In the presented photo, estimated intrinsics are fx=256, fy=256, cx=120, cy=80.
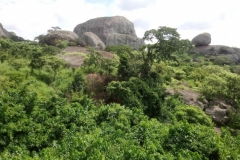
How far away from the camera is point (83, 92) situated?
22.0 meters

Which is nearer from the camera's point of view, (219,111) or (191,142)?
(191,142)

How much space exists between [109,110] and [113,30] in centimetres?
5188

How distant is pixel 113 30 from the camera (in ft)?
218

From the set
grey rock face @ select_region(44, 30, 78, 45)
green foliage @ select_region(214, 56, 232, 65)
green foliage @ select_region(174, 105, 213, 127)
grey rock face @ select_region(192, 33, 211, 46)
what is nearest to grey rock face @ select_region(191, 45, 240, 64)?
grey rock face @ select_region(192, 33, 211, 46)

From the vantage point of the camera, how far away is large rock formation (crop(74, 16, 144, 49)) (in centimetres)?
6512

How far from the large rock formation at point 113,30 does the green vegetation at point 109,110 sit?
33252 mm

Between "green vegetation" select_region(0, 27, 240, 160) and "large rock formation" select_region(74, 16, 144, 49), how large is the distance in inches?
1309

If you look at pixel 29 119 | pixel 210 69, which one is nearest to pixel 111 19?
pixel 210 69

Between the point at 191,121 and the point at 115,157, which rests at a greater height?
the point at 115,157

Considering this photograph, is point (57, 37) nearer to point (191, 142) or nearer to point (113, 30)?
point (113, 30)

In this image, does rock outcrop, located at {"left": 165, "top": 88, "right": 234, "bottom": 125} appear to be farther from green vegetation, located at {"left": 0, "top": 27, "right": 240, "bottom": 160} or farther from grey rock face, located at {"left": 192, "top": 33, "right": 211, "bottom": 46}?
grey rock face, located at {"left": 192, "top": 33, "right": 211, "bottom": 46}

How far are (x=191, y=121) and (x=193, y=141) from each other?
6008mm

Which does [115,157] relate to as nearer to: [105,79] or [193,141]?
[193,141]

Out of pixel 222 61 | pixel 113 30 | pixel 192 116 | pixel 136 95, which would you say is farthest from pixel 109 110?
pixel 113 30
